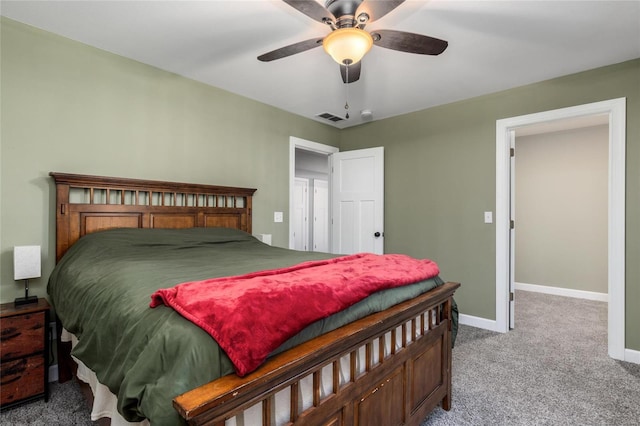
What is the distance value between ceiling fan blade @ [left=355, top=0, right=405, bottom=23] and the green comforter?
1.37m

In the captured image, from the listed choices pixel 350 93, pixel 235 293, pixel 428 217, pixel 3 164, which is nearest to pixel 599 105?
pixel 428 217

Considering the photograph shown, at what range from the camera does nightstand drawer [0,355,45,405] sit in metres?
1.85

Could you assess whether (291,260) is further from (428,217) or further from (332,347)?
(428,217)

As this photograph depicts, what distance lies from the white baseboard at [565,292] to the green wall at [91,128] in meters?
4.30

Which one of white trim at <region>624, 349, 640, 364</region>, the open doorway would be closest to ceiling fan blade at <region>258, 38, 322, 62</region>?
white trim at <region>624, 349, 640, 364</region>

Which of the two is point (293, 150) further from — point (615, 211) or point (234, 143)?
point (615, 211)

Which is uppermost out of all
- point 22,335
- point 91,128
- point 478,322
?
point 91,128

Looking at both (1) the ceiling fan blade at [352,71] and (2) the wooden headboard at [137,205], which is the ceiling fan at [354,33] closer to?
(1) the ceiling fan blade at [352,71]

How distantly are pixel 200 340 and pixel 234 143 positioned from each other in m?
2.84

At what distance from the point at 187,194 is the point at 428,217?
8.82ft

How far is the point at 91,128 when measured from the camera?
246 centimetres

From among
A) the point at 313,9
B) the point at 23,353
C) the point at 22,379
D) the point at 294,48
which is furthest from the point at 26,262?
the point at 313,9

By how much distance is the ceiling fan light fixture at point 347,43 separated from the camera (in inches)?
67.1

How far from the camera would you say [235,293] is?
1.05 meters
